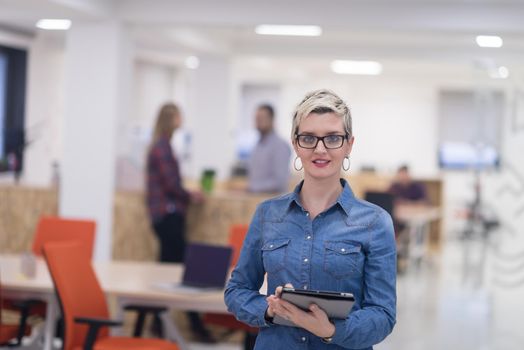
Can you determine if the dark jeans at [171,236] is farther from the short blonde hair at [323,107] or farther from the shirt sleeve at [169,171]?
the short blonde hair at [323,107]

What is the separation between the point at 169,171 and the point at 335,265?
17.3 ft

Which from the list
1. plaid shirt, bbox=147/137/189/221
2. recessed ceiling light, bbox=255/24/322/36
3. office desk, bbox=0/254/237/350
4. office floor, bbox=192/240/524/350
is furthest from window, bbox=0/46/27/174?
office desk, bbox=0/254/237/350

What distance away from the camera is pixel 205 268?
528cm

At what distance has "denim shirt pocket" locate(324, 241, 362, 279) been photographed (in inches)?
99.0

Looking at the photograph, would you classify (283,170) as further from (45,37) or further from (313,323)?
(45,37)

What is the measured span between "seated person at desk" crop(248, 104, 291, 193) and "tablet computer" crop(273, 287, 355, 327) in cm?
570

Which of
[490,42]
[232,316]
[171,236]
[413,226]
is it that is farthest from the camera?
[413,226]

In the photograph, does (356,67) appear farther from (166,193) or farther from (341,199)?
(341,199)

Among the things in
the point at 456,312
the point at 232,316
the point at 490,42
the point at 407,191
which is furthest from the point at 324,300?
the point at 407,191

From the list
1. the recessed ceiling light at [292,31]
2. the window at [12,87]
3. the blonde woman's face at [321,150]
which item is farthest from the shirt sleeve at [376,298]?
the window at [12,87]

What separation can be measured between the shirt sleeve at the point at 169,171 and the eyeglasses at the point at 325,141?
5.11m

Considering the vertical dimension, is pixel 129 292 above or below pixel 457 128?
below

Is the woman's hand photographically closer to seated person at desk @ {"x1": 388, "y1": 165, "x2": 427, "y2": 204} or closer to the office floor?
the office floor

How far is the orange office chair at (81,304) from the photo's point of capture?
15.4 ft
